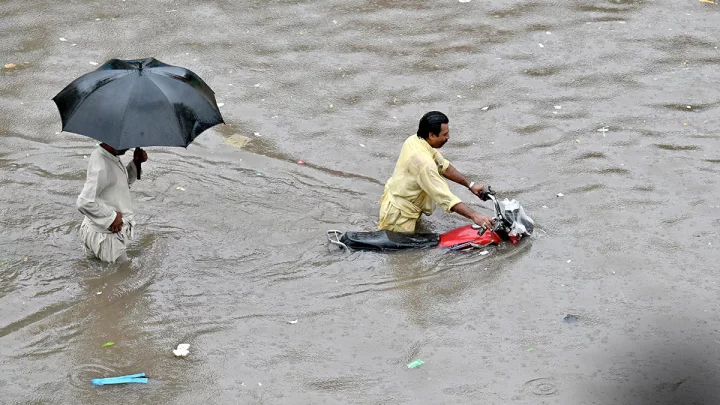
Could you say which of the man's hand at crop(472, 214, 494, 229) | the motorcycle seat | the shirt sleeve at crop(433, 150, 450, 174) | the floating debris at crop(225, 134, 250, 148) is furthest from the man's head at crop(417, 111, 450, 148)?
the floating debris at crop(225, 134, 250, 148)

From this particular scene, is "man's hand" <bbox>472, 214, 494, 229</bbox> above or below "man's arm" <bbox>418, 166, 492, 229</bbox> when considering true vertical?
below

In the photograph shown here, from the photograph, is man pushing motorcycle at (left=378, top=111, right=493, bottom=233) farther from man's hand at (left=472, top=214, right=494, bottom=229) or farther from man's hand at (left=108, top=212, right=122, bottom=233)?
man's hand at (left=108, top=212, right=122, bottom=233)

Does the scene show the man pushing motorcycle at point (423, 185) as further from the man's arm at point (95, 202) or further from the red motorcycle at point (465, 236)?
the man's arm at point (95, 202)

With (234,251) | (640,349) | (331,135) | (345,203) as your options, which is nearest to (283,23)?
(331,135)

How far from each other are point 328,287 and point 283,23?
15.8ft

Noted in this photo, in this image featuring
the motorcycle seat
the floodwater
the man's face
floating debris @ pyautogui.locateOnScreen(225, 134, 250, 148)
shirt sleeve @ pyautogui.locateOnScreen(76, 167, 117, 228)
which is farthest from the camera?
floating debris @ pyautogui.locateOnScreen(225, 134, 250, 148)

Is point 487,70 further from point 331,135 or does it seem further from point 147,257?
point 147,257

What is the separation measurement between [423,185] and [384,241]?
526 mm

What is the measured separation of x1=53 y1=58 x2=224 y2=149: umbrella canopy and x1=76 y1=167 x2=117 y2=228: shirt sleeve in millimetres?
393

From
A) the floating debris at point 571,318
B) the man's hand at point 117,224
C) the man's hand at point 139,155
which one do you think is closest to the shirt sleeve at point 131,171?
the man's hand at point 139,155

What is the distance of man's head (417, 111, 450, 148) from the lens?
6.50 m

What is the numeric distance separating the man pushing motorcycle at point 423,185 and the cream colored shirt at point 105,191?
1978 mm

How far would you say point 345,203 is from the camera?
7469 millimetres

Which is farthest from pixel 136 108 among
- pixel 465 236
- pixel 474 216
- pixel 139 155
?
pixel 465 236
